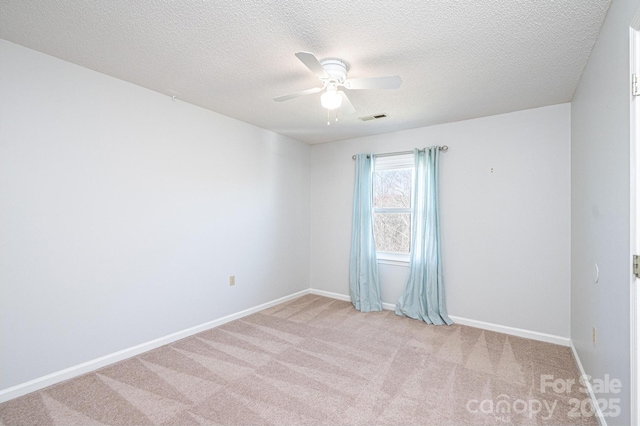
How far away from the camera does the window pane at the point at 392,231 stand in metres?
4.13

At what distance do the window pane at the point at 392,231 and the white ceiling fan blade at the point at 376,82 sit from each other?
7.62 feet

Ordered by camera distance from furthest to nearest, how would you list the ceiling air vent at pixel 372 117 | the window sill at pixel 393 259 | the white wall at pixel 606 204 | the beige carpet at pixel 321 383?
the window sill at pixel 393 259 → the ceiling air vent at pixel 372 117 → the beige carpet at pixel 321 383 → the white wall at pixel 606 204

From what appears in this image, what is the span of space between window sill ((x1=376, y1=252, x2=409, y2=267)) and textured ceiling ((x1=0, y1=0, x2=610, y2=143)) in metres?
2.06

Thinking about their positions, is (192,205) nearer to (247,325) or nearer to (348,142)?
(247,325)

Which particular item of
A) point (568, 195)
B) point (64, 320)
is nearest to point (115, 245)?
point (64, 320)

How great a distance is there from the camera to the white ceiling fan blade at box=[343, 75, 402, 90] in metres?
2.00

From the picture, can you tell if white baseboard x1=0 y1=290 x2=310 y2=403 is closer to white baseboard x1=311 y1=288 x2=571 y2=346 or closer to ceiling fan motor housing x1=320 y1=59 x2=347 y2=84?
white baseboard x1=311 y1=288 x2=571 y2=346

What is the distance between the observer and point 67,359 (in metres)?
2.32

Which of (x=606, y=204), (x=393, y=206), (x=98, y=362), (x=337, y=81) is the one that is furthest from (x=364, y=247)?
(x=98, y=362)

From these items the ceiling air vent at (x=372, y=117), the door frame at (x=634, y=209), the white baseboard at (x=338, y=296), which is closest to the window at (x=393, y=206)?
the white baseboard at (x=338, y=296)

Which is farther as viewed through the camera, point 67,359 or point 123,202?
point 123,202

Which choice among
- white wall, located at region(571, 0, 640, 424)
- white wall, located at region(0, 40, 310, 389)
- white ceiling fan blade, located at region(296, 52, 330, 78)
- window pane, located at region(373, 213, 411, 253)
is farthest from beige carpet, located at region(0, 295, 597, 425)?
white ceiling fan blade, located at region(296, 52, 330, 78)

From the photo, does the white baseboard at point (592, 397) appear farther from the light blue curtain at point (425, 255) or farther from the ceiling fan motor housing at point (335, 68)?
the ceiling fan motor housing at point (335, 68)

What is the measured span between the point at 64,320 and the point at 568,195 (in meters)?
4.61
